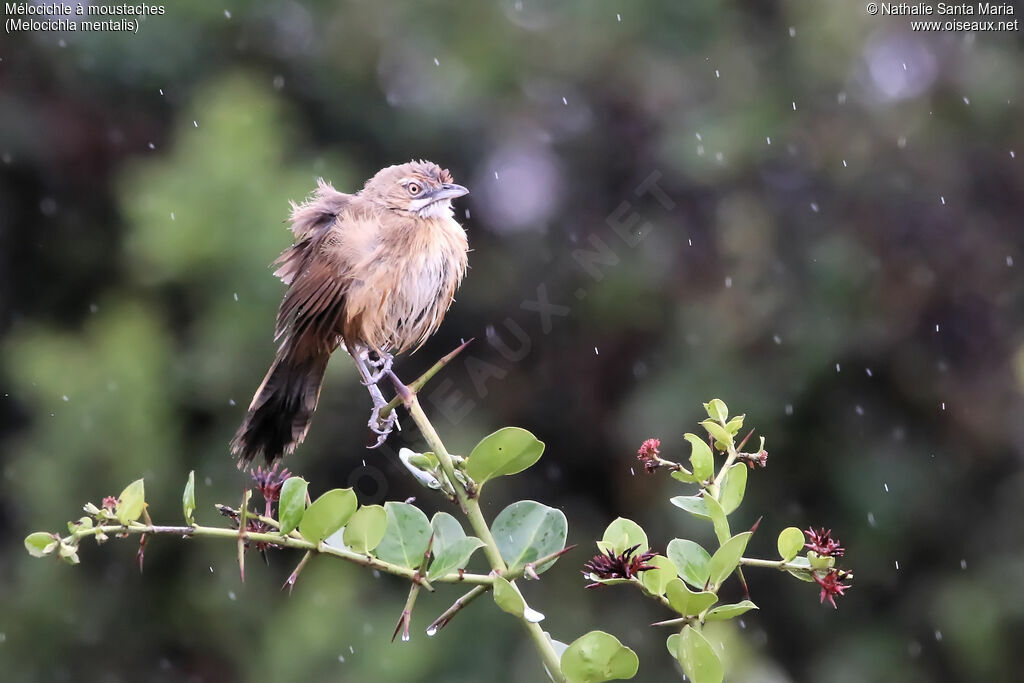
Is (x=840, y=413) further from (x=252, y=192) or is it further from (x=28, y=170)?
(x=28, y=170)

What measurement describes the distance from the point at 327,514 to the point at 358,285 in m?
1.29

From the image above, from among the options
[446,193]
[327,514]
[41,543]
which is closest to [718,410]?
[327,514]

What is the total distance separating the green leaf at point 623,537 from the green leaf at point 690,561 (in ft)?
0.14

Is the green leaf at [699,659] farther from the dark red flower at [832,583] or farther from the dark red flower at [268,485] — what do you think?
the dark red flower at [268,485]

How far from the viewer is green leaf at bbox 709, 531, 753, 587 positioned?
1.23 meters

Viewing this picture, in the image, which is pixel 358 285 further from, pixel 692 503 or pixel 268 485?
pixel 692 503

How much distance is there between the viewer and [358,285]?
2.56 metres

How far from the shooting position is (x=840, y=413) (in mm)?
5660

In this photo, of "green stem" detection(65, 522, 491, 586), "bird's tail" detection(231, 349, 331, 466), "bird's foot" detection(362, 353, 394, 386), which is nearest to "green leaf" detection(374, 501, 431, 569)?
"green stem" detection(65, 522, 491, 586)

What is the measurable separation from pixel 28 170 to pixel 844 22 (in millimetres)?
4878

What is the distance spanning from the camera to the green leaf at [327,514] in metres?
1.32

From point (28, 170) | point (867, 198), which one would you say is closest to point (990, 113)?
point (867, 198)

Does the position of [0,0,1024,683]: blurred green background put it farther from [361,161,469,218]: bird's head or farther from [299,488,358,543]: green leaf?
[299,488,358,543]: green leaf

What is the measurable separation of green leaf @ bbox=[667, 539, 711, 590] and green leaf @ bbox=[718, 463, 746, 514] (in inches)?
2.4
